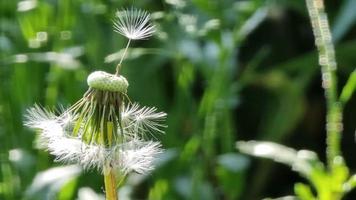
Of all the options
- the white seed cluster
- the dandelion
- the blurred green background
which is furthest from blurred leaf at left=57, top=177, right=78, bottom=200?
the white seed cluster

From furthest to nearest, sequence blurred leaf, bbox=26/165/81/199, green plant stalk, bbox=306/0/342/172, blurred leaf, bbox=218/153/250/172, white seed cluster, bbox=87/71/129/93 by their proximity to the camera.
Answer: blurred leaf, bbox=218/153/250/172 → blurred leaf, bbox=26/165/81/199 → green plant stalk, bbox=306/0/342/172 → white seed cluster, bbox=87/71/129/93

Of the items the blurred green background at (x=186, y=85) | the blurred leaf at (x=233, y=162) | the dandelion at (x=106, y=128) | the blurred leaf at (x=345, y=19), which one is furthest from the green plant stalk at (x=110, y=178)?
the blurred leaf at (x=345, y=19)

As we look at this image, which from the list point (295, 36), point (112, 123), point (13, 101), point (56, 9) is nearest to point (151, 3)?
point (56, 9)

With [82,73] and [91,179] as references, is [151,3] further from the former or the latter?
[91,179]

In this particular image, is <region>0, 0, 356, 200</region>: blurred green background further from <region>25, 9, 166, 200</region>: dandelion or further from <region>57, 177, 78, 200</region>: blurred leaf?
<region>25, 9, 166, 200</region>: dandelion

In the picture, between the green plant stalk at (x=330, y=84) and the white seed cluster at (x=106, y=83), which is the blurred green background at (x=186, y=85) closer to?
the green plant stalk at (x=330, y=84)

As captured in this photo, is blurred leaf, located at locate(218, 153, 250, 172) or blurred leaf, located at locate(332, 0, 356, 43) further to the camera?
blurred leaf, located at locate(332, 0, 356, 43)
